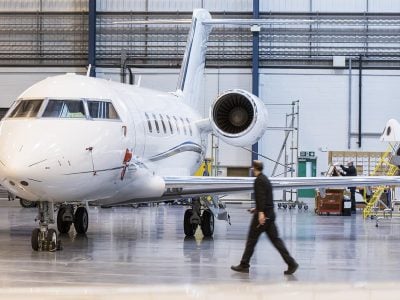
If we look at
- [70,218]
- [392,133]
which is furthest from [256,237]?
[392,133]

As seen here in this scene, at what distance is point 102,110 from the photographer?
14.2m

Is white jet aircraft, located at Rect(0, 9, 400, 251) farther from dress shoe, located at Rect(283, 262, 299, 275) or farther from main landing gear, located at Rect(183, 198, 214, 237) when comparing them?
dress shoe, located at Rect(283, 262, 299, 275)

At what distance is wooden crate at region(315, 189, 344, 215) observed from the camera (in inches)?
1042

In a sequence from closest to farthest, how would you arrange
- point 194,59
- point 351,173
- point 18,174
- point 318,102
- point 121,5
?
1. point 18,174
2. point 194,59
3. point 351,173
4. point 318,102
5. point 121,5

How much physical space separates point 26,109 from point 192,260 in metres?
3.46

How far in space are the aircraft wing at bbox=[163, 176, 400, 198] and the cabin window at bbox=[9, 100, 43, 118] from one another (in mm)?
3008

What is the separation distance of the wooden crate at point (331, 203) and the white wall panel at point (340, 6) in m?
8.46

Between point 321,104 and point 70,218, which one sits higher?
point 321,104

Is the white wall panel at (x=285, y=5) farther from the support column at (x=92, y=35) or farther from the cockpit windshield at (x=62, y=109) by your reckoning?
the cockpit windshield at (x=62, y=109)

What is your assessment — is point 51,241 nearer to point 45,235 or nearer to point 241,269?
point 45,235

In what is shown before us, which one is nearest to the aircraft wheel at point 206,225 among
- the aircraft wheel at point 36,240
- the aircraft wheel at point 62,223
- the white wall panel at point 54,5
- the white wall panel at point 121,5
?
the aircraft wheel at point 62,223

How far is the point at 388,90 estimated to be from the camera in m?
32.1

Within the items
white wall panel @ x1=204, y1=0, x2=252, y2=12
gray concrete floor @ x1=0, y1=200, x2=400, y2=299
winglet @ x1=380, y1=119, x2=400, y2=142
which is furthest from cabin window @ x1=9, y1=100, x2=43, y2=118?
white wall panel @ x1=204, y1=0, x2=252, y2=12

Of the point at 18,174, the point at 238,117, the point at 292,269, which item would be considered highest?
the point at 238,117
